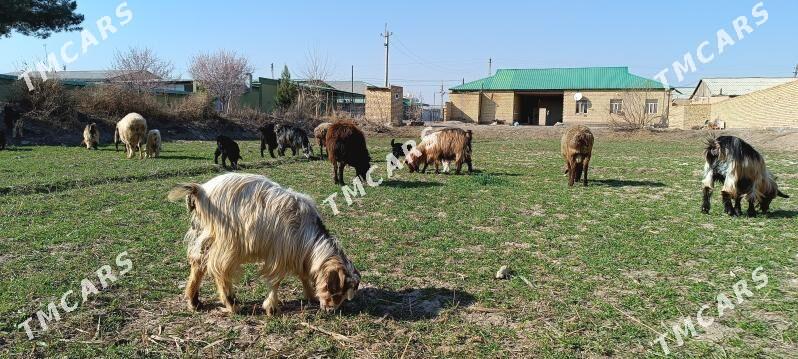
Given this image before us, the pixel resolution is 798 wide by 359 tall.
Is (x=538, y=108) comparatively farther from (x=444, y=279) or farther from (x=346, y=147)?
(x=444, y=279)

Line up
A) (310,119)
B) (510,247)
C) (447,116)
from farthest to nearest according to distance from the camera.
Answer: (447,116) → (310,119) → (510,247)

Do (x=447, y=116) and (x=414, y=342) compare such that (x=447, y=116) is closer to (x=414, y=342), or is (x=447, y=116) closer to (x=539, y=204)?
(x=539, y=204)

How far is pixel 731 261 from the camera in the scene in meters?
5.83

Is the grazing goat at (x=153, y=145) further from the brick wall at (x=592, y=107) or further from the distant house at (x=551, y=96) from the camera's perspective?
the brick wall at (x=592, y=107)

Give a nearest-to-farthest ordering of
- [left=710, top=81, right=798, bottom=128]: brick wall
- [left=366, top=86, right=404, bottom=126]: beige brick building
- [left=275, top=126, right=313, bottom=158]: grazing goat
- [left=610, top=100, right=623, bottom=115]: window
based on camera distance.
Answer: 1. [left=275, top=126, right=313, bottom=158]: grazing goat
2. [left=710, top=81, right=798, bottom=128]: brick wall
3. [left=366, top=86, right=404, bottom=126]: beige brick building
4. [left=610, top=100, right=623, bottom=115]: window

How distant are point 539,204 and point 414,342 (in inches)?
239

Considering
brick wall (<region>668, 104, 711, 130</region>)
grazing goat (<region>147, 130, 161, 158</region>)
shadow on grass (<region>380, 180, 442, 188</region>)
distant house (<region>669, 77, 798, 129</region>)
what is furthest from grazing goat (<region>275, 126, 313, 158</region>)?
brick wall (<region>668, 104, 711, 130</region>)

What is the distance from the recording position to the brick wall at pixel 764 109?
3002 centimetres

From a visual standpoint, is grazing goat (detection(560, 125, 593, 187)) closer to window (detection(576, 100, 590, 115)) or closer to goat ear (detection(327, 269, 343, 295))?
goat ear (detection(327, 269, 343, 295))

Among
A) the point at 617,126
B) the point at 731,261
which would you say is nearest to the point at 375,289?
the point at 731,261

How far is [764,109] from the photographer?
32.8 metres

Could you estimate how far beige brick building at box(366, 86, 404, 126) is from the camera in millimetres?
42219

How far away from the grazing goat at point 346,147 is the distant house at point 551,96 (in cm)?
3949

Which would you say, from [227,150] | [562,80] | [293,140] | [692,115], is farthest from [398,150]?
[562,80]
